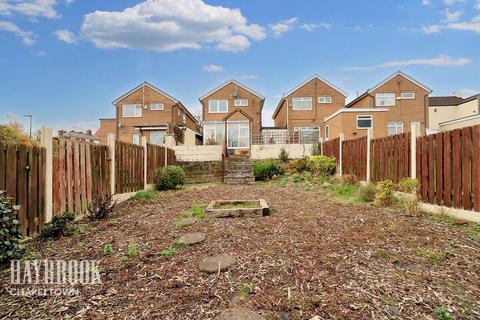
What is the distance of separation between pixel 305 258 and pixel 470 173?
153 inches

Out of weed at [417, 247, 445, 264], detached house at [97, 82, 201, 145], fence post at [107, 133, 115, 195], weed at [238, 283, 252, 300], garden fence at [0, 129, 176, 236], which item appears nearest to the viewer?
weed at [238, 283, 252, 300]

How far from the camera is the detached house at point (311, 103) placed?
2870cm

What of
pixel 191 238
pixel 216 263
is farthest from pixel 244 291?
pixel 191 238

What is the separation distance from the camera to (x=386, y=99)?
96.1ft

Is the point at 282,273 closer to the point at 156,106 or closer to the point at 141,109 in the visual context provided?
the point at 156,106

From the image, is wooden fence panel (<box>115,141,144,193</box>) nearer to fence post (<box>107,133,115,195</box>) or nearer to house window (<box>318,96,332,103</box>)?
fence post (<box>107,133,115,195</box>)

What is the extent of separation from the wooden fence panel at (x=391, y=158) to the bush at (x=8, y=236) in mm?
7819

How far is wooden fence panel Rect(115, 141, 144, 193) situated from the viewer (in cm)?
808

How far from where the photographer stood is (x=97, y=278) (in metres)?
2.96

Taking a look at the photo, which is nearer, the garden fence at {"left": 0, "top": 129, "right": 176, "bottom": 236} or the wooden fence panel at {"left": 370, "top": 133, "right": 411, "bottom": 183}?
the garden fence at {"left": 0, "top": 129, "right": 176, "bottom": 236}

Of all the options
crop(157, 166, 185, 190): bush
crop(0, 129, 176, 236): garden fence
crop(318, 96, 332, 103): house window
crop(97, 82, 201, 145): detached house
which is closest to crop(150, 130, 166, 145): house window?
crop(97, 82, 201, 145): detached house

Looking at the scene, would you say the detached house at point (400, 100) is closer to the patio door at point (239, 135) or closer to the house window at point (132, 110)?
the patio door at point (239, 135)

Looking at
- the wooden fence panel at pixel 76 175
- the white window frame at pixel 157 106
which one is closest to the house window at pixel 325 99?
the white window frame at pixel 157 106

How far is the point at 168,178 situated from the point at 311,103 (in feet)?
68.5
